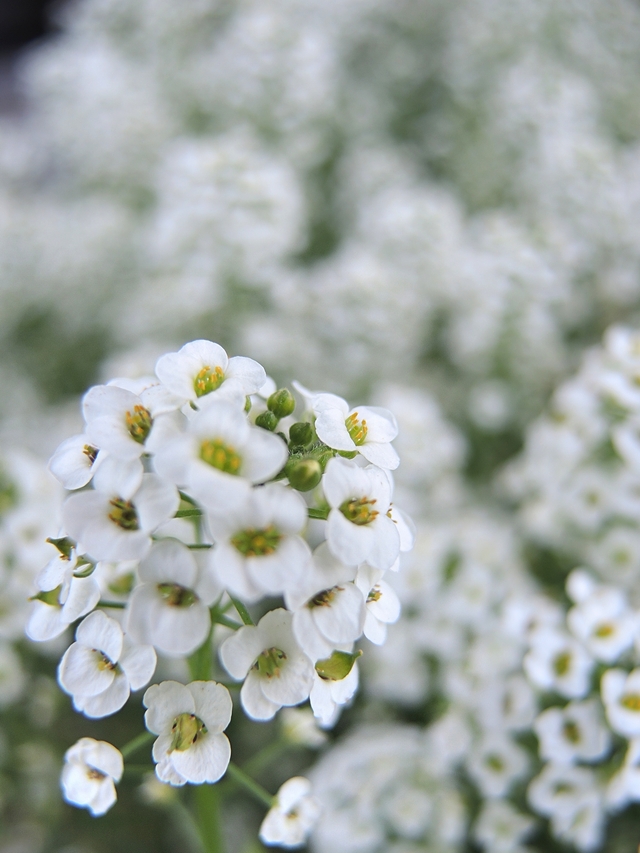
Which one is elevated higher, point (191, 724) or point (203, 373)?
point (203, 373)

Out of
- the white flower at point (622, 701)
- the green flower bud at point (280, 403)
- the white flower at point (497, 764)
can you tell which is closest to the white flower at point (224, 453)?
the green flower bud at point (280, 403)

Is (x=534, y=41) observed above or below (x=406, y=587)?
above

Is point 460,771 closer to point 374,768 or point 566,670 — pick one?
point 374,768

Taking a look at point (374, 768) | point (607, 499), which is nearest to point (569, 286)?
point (607, 499)

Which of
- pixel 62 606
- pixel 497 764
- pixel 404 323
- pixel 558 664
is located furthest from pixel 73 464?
pixel 404 323

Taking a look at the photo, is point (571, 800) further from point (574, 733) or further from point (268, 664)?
point (268, 664)

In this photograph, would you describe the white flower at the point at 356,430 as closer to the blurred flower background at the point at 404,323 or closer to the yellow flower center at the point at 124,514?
the yellow flower center at the point at 124,514

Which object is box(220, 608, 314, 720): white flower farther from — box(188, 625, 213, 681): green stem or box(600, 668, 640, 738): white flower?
box(600, 668, 640, 738): white flower

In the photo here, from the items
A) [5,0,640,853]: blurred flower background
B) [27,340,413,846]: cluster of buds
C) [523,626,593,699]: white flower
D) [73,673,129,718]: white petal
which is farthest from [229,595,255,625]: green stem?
[523,626,593,699]: white flower
